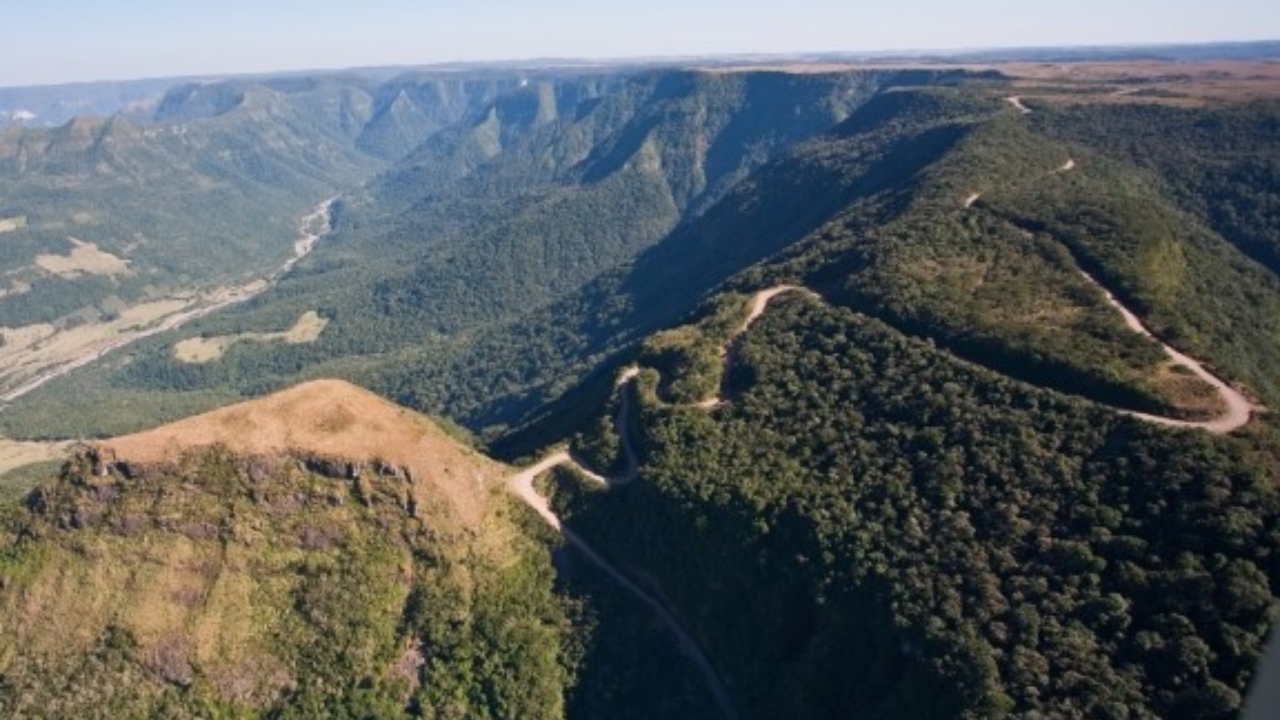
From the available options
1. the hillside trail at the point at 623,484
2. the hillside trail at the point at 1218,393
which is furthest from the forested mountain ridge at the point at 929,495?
the hillside trail at the point at 1218,393

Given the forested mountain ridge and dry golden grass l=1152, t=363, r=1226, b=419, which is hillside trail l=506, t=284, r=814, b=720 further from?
dry golden grass l=1152, t=363, r=1226, b=419

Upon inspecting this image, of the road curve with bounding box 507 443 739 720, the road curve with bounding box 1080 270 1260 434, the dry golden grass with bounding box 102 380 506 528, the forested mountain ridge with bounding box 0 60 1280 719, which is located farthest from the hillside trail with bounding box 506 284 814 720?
the road curve with bounding box 1080 270 1260 434

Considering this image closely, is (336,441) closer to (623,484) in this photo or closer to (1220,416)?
(623,484)

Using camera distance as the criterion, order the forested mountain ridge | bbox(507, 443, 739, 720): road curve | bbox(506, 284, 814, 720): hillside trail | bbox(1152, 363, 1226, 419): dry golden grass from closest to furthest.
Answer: the forested mountain ridge
bbox(1152, 363, 1226, 419): dry golden grass
bbox(507, 443, 739, 720): road curve
bbox(506, 284, 814, 720): hillside trail

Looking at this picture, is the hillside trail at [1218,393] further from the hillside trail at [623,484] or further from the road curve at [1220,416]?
the hillside trail at [623,484]

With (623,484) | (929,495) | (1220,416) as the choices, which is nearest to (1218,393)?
(1220,416)

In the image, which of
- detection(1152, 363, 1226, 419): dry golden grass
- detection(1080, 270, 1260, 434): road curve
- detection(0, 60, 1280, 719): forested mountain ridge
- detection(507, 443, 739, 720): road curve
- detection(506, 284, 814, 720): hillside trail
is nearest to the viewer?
detection(0, 60, 1280, 719): forested mountain ridge

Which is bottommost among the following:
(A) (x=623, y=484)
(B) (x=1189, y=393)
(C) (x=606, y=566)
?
(C) (x=606, y=566)

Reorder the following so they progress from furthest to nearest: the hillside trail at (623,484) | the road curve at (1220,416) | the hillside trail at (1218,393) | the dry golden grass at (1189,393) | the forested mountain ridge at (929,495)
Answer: the hillside trail at (623,484), the dry golden grass at (1189,393), the hillside trail at (1218,393), the road curve at (1220,416), the forested mountain ridge at (929,495)

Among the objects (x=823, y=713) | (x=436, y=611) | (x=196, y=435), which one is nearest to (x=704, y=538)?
(x=823, y=713)
